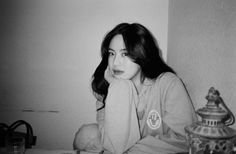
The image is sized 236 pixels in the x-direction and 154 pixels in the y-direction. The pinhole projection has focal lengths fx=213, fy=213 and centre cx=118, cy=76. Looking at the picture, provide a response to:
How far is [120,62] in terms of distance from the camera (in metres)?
0.85

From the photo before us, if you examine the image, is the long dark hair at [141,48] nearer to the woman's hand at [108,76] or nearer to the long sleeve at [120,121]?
the woman's hand at [108,76]

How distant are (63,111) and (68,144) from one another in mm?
162

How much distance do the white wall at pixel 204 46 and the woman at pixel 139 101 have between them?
2.4 inches

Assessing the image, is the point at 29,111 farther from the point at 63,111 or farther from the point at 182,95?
the point at 182,95

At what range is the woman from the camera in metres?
0.72

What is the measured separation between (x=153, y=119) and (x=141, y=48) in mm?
288

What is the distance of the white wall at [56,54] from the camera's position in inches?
38.3

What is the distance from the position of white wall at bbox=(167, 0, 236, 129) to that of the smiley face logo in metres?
0.15

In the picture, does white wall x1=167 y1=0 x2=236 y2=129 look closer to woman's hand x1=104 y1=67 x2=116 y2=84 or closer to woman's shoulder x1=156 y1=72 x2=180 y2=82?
woman's shoulder x1=156 y1=72 x2=180 y2=82

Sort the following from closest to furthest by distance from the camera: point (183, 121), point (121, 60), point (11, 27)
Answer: point (183, 121), point (121, 60), point (11, 27)

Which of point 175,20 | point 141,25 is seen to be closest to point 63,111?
point 141,25

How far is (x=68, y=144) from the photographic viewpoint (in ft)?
3.36

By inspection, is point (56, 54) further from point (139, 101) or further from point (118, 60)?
point (139, 101)

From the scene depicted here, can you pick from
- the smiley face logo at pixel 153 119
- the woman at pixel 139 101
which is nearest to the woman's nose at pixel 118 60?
the woman at pixel 139 101
